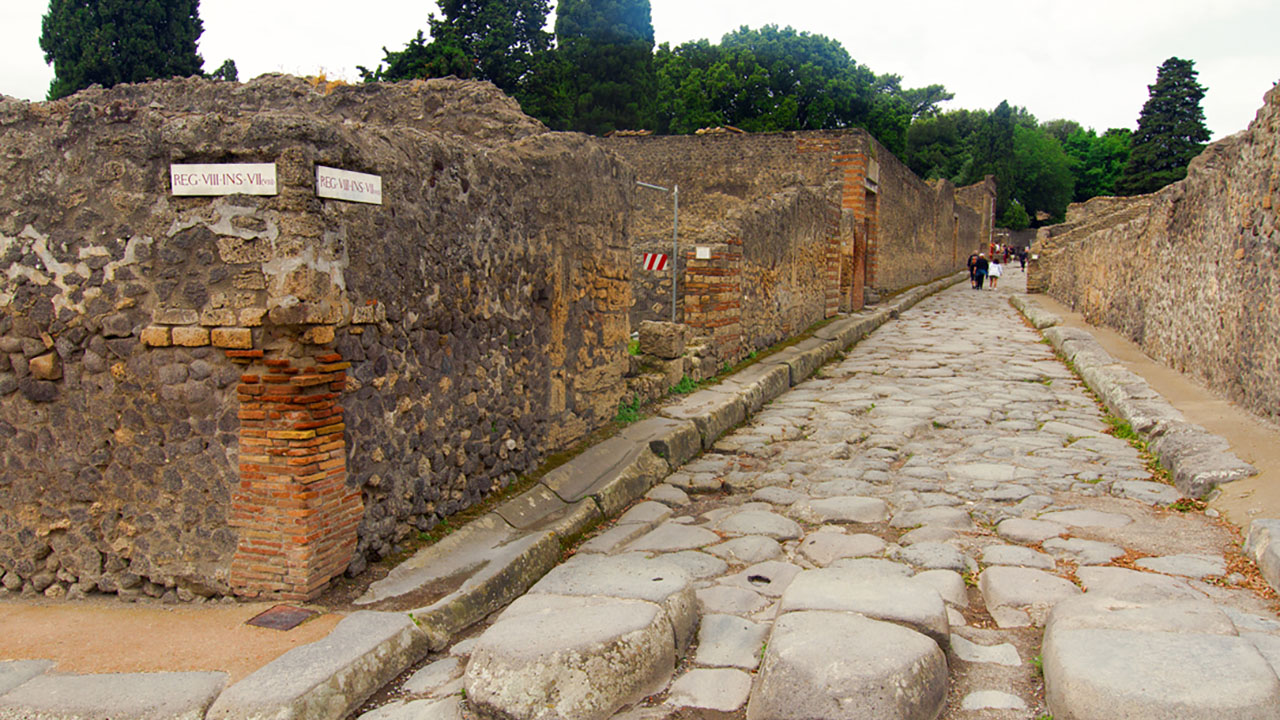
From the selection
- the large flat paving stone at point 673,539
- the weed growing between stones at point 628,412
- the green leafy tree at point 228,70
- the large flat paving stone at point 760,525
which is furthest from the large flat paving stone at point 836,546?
the green leafy tree at point 228,70

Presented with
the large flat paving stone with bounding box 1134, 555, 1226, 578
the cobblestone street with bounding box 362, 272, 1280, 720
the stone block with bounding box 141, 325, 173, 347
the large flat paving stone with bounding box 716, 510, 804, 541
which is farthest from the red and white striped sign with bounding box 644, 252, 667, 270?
the stone block with bounding box 141, 325, 173, 347

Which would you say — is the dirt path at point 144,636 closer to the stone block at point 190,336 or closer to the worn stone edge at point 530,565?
the worn stone edge at point 530,565

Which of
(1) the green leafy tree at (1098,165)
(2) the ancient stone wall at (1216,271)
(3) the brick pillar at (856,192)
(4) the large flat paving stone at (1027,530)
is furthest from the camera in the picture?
(1) the green leafy tree at (1098,165)

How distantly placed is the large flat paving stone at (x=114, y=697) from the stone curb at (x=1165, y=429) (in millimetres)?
4535

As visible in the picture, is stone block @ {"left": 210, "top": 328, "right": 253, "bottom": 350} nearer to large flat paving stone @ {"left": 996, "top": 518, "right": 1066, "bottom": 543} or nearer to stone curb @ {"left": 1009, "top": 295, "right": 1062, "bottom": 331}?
large flat paving stone @ {"left": 996, "top": 518, "right": 1066, "bottom": 543}

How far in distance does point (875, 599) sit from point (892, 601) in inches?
2.2

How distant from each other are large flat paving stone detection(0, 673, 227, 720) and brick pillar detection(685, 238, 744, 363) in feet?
19.2

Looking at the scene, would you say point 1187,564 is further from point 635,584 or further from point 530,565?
point 530,565

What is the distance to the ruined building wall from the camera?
117 inches

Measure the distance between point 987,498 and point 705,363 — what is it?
11.0ft

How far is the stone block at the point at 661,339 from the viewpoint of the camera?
22.7 ft

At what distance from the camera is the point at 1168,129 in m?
38.7

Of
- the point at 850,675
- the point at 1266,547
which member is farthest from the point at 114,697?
the point at 1266,547

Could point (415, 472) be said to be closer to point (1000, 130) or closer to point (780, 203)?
point (780, 203)
